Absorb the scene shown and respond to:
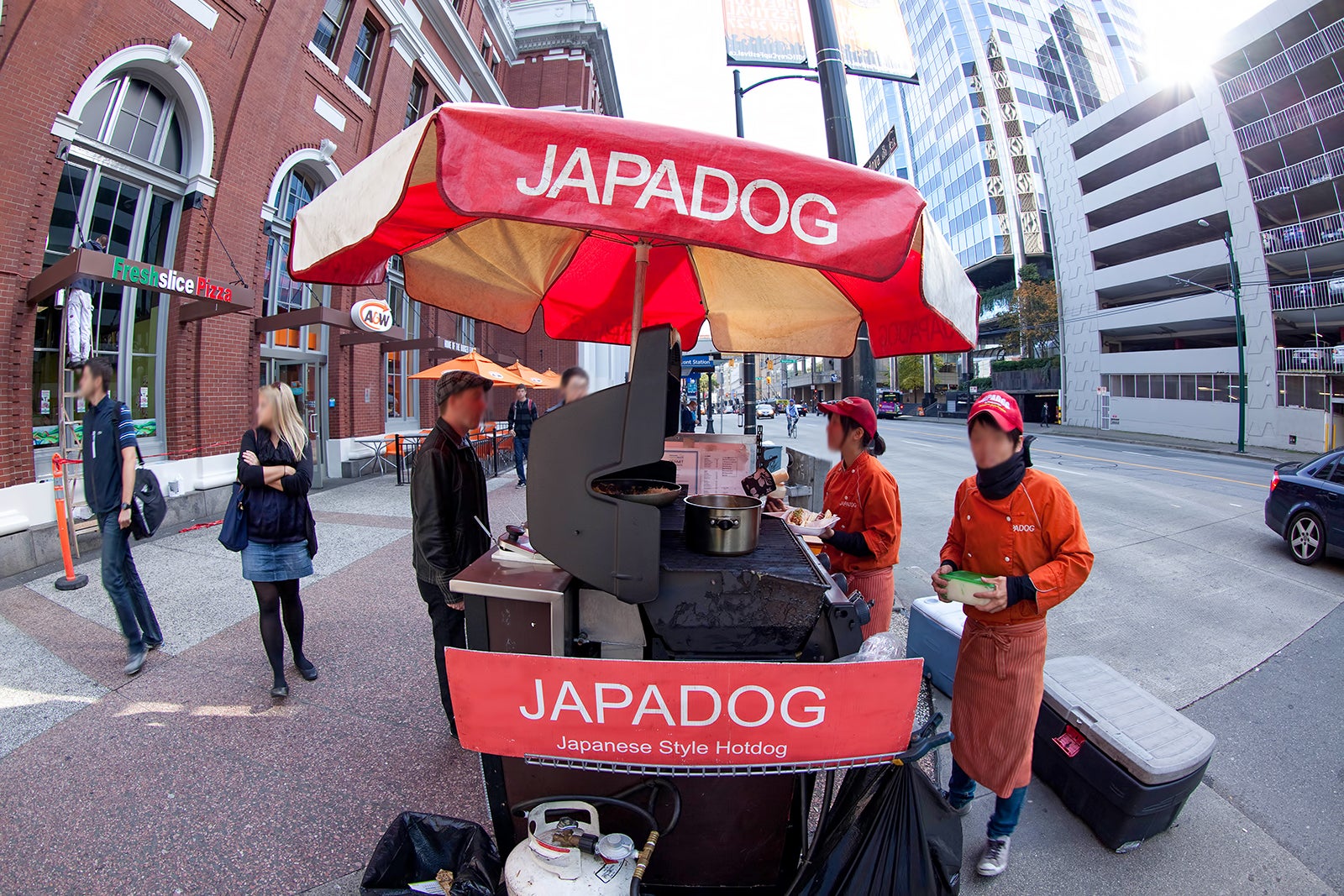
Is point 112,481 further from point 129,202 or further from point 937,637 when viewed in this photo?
point 129,202

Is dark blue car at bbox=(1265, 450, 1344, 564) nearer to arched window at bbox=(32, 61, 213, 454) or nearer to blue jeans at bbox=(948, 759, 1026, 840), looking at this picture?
blue jeans at bbox=(948, 759, 1026, 840)

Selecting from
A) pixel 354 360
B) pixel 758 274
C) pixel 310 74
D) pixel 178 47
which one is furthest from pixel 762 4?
pixel 354 360

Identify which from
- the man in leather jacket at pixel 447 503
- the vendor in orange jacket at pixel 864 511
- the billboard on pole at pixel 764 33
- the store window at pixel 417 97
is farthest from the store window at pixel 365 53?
the vendor in orange jacket at pixel 864 511

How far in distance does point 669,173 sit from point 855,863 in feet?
6.74

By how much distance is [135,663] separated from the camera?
3.76 meters

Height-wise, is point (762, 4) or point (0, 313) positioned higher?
point (762, 4)

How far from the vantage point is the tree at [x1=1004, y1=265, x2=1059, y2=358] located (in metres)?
40.4

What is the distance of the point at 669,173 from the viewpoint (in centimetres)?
155

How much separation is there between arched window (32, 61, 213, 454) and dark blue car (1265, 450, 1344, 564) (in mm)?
14838

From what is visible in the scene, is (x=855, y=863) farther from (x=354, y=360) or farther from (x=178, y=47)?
(x=354, y=360)

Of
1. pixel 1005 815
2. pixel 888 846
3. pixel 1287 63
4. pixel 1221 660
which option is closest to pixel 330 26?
pixel 888 846

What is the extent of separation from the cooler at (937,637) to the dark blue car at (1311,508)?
→ 6385mm

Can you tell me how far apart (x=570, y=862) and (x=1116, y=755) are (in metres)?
2.48

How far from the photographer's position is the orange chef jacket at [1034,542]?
2.16 meters
